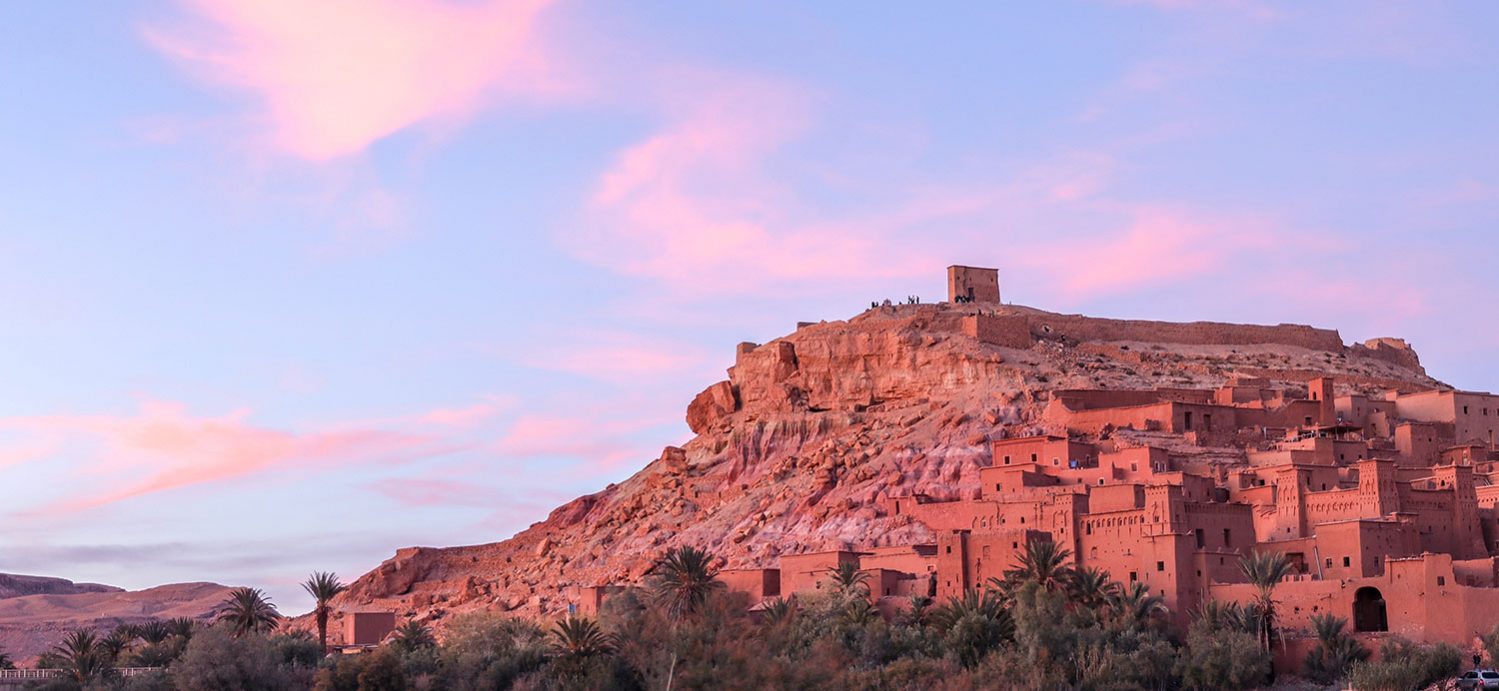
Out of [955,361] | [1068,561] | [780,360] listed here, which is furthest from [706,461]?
[1068,561]

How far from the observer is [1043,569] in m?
50.8

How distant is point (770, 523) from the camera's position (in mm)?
63156

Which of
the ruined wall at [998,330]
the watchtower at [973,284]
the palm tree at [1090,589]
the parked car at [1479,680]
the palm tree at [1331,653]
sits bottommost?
the parked car at [1479,680]

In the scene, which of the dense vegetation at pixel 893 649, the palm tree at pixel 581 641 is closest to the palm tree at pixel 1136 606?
the dense vegetation at pixel 893 649

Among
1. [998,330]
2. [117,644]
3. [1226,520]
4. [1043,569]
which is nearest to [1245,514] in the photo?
[1226,520]

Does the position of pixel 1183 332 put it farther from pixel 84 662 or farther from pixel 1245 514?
pixel 84 662

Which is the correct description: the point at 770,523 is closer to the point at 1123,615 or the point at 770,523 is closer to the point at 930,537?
the point at 930,537

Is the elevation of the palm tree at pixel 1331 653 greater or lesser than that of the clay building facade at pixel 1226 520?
lesser

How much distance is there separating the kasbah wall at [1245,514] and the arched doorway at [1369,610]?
3cm

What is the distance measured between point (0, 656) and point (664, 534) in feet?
65.0

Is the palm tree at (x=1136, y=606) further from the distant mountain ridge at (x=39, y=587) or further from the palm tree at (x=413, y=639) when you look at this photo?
the distant mountain ridge at (x=39, y=587)

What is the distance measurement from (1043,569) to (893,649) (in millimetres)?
4288

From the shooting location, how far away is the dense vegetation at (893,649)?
45.8m

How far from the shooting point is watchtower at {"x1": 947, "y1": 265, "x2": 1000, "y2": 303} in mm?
79250
